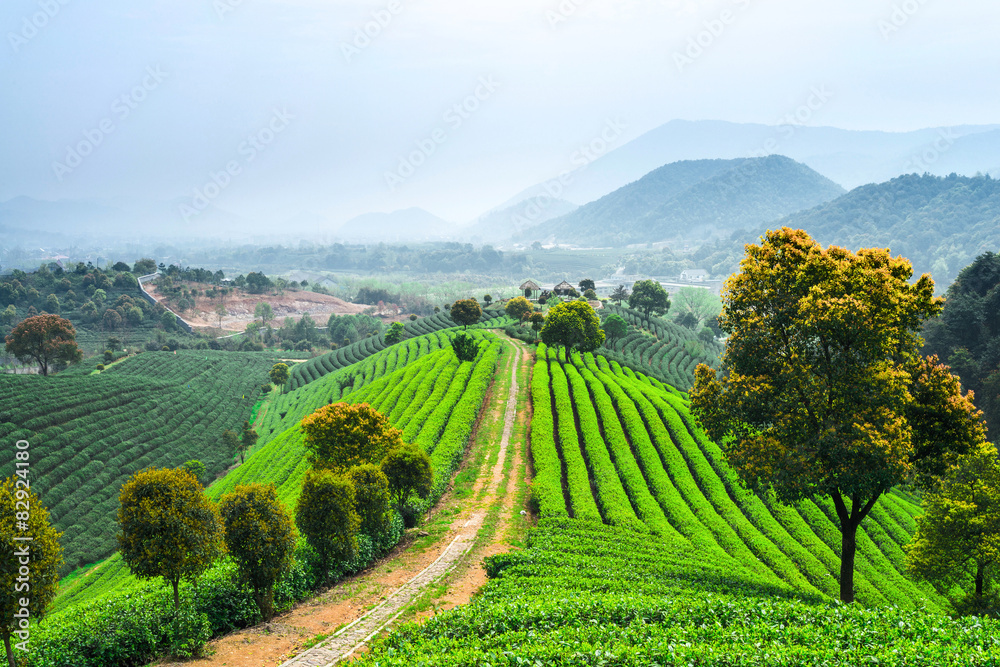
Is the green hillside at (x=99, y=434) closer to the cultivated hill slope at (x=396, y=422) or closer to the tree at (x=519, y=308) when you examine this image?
the cultivated hill slope at (x=396, y=422)

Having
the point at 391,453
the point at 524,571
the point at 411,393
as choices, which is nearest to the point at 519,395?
the point at 411,393

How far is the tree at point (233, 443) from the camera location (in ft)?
199

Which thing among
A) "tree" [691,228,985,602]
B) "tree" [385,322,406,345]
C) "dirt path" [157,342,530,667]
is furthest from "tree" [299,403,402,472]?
"tree" [385,322,406,345]

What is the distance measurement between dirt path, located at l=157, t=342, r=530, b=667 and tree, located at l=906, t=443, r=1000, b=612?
17.4 metres

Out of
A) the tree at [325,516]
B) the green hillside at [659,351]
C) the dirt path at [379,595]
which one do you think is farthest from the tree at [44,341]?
the tree at [325,516]

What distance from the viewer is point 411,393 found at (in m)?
48.1

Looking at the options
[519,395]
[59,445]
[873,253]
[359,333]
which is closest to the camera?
[873,253]

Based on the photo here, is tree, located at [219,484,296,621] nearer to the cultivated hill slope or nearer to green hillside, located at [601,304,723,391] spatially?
the cultivated hill slope

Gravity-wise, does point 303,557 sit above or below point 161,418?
above

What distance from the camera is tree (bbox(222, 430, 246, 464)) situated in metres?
60.8

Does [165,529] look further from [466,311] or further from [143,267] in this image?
[143,267]

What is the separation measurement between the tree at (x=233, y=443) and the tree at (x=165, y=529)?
50691 mm

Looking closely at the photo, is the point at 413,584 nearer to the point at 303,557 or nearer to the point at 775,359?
the point at 303,557

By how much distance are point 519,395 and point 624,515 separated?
20054mm
